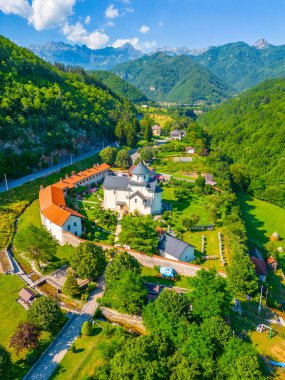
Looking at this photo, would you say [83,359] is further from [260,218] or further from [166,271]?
[260,218]

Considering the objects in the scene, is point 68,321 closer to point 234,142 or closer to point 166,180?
point 166,180

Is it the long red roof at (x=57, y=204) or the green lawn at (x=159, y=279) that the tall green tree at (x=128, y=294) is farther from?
the long red roof at (x=57, y=204)

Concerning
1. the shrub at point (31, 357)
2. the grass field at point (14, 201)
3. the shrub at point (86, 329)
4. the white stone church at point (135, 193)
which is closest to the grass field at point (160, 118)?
the grass field at point (14, 201)

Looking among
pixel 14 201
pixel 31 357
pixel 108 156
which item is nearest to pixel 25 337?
pixel 31 357

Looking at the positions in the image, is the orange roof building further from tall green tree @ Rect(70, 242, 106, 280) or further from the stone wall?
the stone wall

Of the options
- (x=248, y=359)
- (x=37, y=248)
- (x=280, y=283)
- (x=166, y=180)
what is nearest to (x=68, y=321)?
(x=37, y=248)
